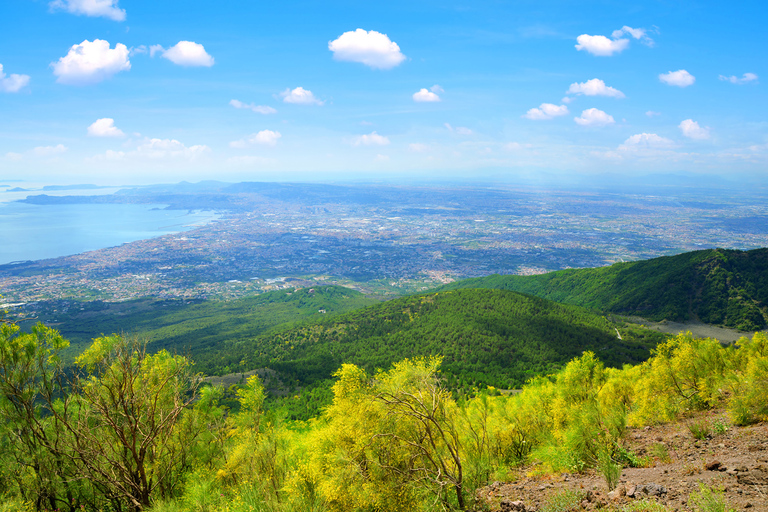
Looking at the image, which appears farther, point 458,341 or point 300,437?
point 458,341

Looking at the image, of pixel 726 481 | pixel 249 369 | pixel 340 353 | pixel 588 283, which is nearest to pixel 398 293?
pixel 588 283

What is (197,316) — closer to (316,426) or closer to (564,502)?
(316,426)

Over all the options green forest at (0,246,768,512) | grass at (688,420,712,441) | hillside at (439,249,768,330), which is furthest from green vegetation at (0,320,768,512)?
hillside at (439,249,768,330)

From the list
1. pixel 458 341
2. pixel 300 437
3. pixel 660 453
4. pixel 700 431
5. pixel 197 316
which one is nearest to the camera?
pixel 660 453

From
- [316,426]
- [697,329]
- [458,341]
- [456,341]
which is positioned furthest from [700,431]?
[697,329]

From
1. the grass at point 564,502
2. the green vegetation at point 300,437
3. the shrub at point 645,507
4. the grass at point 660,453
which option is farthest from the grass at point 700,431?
the shrub at point 645,507

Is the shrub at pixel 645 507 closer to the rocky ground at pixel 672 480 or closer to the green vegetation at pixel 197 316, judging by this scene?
the rocky ground at pixel 672 480

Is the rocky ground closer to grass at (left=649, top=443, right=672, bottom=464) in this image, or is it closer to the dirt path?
grass at (left=649, top=443, right=672, bottom=464)
